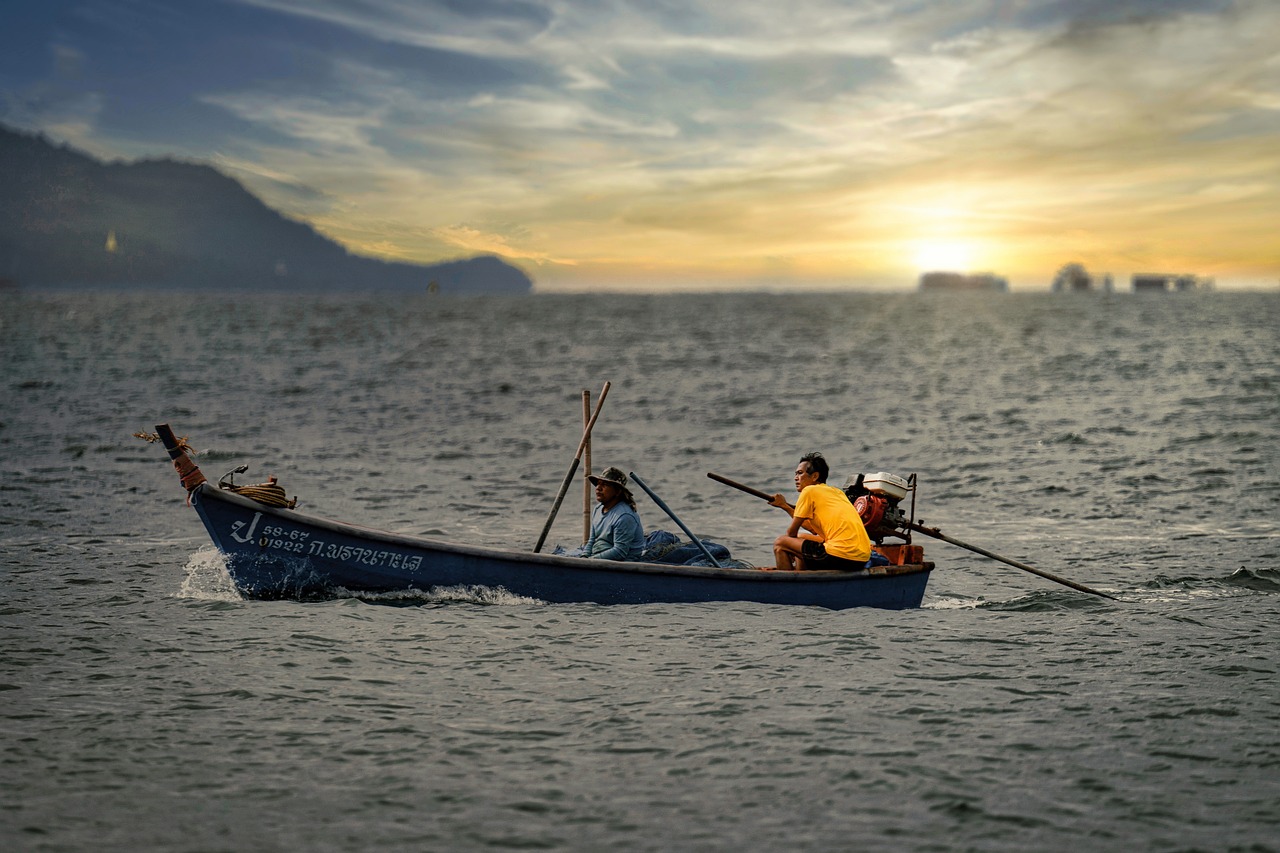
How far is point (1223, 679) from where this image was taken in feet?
34.2

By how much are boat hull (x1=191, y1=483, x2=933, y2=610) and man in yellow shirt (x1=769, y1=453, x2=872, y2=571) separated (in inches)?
8.7

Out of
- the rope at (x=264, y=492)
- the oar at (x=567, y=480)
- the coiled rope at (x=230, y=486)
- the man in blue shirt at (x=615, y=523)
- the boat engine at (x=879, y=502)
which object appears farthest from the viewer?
the boat engine at (x=879, y=502)

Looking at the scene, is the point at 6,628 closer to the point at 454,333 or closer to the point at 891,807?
the point at 891,807

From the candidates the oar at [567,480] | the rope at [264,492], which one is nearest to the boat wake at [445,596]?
the oar at [567,480]

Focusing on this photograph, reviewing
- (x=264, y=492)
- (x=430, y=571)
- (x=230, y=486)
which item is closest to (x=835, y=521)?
(x=430, y=571)

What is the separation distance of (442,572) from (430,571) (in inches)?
6.0

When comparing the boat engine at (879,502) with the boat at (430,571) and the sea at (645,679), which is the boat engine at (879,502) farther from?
the sea at (645,679)

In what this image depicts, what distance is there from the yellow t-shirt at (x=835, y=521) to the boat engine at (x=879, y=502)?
Result: 670 mm

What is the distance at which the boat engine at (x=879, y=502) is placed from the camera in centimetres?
1343

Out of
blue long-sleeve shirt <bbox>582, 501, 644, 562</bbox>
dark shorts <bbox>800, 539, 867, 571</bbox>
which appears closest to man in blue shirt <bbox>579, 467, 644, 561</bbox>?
blue long-sleeve shirt <bbox>582, 501, 644, 562</bbox>

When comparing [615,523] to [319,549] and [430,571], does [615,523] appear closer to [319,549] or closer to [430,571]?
[430,571]

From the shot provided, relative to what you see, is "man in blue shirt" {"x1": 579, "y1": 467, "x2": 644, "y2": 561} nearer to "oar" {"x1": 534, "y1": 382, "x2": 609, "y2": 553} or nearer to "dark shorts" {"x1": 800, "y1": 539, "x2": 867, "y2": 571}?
"oar" {"x1": 534, "y1": 382, "x2": 609, "y2": 553}

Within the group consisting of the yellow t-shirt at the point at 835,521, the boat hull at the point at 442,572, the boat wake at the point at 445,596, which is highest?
the yellow t-shirt at the point at 835,521

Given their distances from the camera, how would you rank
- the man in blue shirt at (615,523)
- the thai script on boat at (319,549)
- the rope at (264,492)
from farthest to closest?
the man in blue shirt at (615,523)
the thai script on boat at (319,549)
the rope at (264,492)
